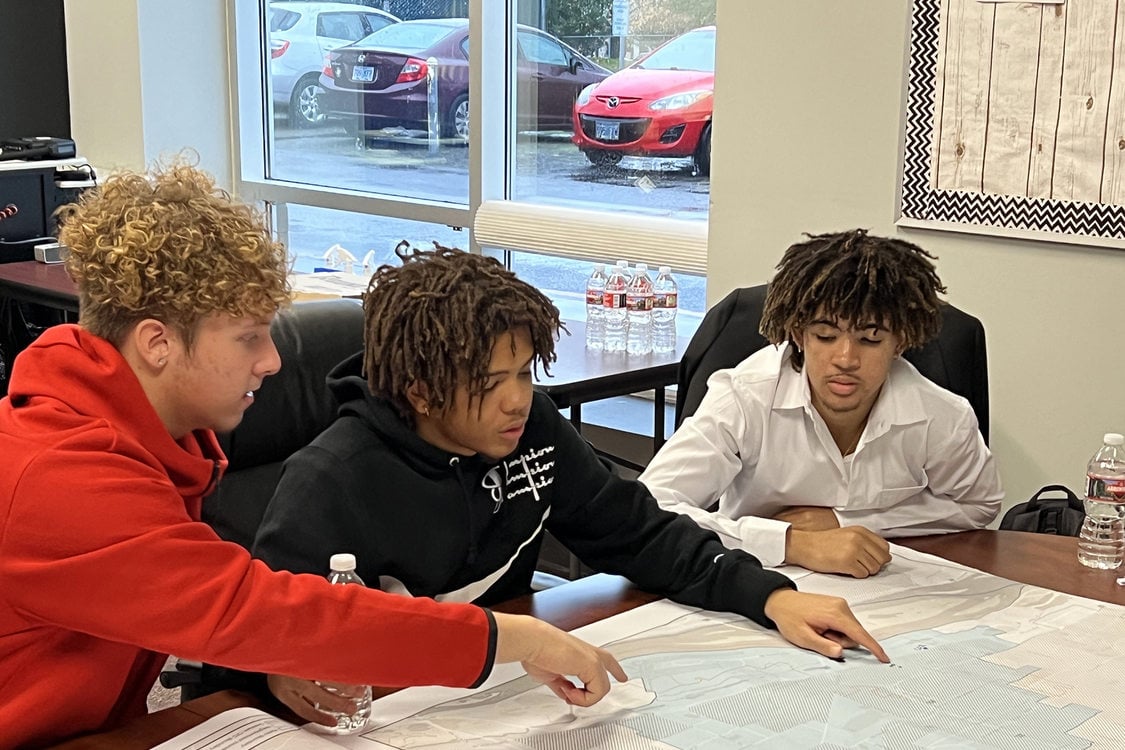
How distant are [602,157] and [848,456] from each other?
6.06 ft

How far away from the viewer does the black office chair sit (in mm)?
2152

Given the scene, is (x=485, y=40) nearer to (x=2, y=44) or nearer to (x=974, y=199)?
(x=974, y=199)

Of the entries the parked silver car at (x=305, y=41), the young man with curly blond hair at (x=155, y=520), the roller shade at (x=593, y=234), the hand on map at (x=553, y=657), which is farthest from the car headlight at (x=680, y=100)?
the hand on map at (x=553, y=657)

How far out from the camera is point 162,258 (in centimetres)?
116

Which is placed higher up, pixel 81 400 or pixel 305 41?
pixel 305 41

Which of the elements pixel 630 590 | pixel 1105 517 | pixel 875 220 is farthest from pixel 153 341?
pixel 875 220

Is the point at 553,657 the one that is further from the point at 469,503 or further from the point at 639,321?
the point at 639,321

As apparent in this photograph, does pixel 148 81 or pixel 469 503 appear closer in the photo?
pixel 469 503

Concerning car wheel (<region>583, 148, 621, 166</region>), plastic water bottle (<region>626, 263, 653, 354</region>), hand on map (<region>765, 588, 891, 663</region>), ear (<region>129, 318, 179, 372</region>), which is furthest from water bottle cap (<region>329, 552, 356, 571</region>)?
car wheel (<region>583, 148, 621, 166</region>)

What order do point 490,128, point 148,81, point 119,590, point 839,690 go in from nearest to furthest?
point 119,590 < point 839,690 < point 490,128 < point 148,81

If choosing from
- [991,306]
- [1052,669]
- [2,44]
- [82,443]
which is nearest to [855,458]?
[1052,669]

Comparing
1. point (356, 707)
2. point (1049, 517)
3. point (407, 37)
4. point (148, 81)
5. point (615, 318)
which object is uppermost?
point (407, 37)

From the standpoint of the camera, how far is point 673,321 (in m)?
3.10

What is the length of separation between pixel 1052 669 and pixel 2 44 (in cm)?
432
